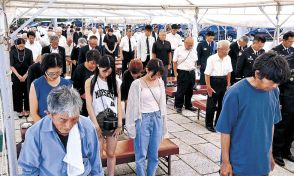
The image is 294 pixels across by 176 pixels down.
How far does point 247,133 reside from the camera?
260 centimetres

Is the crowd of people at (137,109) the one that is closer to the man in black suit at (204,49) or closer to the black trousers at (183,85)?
the black trousers at (183,85)

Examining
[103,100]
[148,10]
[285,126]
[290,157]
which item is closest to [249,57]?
[285,126]

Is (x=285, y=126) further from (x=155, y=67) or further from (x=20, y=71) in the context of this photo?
(x=20, y=71)

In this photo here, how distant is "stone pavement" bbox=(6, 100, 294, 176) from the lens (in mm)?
4688

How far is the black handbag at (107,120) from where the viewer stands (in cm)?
363

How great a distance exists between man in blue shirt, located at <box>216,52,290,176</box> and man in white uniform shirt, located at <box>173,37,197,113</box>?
4634mm

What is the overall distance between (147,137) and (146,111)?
0.32 meters

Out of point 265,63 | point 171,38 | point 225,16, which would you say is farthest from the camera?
point 171,38

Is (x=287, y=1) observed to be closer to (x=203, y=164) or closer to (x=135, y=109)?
(x=203, y=164)

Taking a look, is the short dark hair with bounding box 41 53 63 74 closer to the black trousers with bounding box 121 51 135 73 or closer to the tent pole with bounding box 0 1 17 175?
the tent pole with bounding box 0 1 17 175

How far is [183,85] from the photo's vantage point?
749 cm

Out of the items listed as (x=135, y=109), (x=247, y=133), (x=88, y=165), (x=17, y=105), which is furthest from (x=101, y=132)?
(x=17, y=105)

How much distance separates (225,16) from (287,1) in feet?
12.4

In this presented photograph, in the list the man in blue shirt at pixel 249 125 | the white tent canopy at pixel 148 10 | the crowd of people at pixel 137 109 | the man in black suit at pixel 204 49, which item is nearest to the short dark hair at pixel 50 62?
the crowd of people at pixel 137 109
